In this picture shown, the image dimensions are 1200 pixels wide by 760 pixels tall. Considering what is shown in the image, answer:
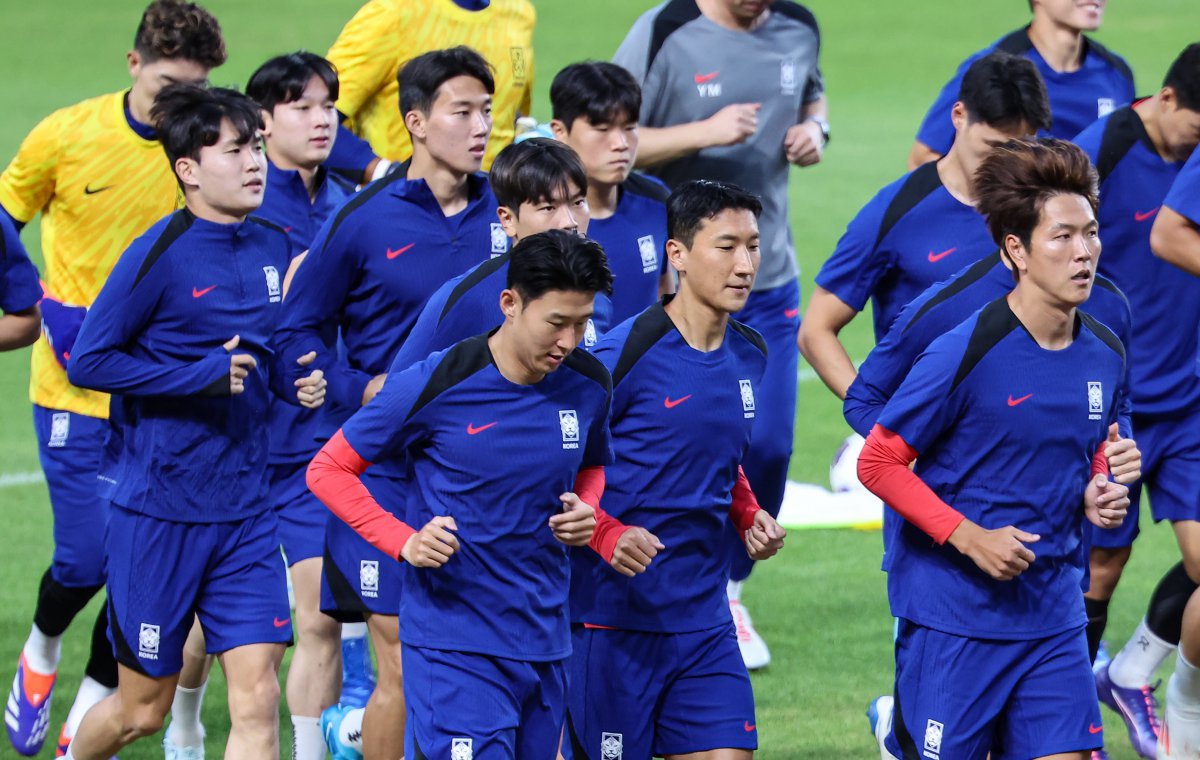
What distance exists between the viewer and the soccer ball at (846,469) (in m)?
11.6

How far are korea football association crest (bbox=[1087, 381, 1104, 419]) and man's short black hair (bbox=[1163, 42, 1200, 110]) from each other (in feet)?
6.02

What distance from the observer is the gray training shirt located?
856 cm

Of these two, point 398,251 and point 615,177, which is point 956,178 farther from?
point 398,251

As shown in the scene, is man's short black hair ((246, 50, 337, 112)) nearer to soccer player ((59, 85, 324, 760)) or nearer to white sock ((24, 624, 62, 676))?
soccer player ((59, 85, 324, 760))

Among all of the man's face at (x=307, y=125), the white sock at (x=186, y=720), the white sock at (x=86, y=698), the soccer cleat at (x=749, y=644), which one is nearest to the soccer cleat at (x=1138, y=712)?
the soccer cleat at (x=749, y=644)

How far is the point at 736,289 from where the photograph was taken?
6.11 meters

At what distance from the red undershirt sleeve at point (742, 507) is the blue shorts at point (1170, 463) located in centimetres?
187

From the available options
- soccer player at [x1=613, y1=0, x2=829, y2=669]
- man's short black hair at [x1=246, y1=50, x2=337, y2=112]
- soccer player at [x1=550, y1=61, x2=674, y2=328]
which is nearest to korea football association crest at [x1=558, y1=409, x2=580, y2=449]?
soccer player at [x1=550, y1=61, x2=674, y2=328]

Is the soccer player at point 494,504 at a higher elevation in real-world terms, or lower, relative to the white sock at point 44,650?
higher

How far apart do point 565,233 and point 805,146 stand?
2.86 m

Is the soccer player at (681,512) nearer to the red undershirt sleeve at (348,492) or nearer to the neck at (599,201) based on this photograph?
the red undershirt sleeve at (348,492)

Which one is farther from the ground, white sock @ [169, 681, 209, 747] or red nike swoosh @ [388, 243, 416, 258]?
red nike swoosh @ [388, 243, 416, 258]

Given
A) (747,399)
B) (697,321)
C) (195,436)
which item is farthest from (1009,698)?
(195,436)

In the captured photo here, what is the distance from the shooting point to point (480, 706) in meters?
5.69
